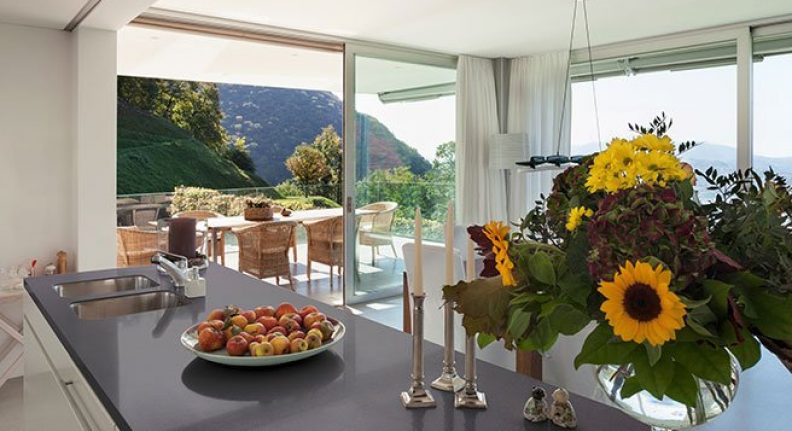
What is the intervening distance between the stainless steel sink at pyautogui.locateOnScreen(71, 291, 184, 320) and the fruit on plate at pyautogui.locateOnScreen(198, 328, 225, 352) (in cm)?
84

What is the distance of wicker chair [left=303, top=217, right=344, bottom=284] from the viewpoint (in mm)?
6700

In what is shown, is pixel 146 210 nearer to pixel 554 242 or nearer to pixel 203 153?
pixel 203 153

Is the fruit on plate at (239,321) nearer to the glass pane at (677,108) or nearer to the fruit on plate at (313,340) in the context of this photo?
the fruit on plate at (313,340)

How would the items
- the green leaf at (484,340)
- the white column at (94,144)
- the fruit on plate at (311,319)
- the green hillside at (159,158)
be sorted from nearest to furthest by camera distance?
the green leaf at (484,340) < the fruit on plate at (311,319) < the white column at (94,144) < the green hillside at (159,158)

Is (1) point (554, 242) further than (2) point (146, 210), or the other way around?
(2) point (146, 210)

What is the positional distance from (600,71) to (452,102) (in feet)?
4.85

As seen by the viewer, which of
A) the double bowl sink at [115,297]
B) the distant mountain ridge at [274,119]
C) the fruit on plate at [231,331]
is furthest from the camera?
the distant mountain ridge at [274,119]

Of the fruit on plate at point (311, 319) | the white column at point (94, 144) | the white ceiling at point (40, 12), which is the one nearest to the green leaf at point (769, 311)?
Answer: the fruit on plate at point (311, 319)

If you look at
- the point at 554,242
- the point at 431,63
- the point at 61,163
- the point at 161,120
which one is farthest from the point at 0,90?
the point at 161,120

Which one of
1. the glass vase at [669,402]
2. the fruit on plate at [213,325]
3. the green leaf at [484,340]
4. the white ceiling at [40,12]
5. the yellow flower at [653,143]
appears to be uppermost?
the white ceiling at [40,12]

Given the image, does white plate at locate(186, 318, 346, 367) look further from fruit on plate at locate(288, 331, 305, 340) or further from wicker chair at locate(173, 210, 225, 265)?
wicker chair at locate(173, 210, 225, 265)

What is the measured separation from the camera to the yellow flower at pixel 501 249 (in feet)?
2.77

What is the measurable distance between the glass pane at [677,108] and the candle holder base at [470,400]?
3.95m

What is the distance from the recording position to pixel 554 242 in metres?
0.88
